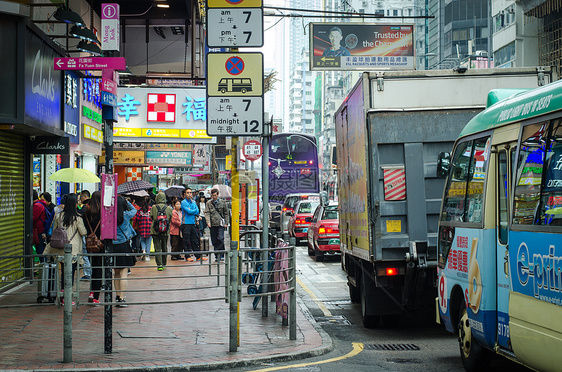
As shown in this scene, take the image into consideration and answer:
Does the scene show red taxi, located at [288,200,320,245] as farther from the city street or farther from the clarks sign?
the clarks sign

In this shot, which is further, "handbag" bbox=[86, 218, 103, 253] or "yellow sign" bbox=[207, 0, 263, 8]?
"handbag" bbox=[86, 218, 103, 253]

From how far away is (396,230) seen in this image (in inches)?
362

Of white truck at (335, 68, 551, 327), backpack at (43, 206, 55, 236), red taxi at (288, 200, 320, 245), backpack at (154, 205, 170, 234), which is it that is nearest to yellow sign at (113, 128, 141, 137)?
backpack at (154, 205, 170, 234)

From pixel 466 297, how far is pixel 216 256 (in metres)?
2.82

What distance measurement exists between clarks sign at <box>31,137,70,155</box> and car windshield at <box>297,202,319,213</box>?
1288cm

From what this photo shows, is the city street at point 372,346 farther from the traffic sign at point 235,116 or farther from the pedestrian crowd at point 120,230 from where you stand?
the traffic sign at point 235,116

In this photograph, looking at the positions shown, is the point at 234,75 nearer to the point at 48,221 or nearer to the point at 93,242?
the point at 93,242

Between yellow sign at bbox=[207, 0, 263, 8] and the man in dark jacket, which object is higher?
yellow sign at bbox=[207, 0, 263, 8]

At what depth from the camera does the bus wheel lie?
6.87 m

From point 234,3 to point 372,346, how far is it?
14.6 feet

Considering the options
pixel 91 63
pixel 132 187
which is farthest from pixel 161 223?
pixel 91 63

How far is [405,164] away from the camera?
30.4 ft

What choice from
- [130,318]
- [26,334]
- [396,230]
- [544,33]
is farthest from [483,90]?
[544,33]

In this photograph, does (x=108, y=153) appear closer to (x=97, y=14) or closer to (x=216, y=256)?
(x=216, y=256)
